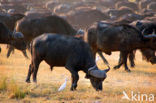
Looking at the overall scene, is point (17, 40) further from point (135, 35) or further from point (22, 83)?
point (135, 35)

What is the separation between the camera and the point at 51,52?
9.28 meters

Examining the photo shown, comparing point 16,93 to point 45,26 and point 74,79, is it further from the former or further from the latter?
point 45,26

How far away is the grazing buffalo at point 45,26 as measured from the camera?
1544cm

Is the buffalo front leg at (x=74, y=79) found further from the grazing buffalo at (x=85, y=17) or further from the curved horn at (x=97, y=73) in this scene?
the grazing buffalo at (x=85, y=17)

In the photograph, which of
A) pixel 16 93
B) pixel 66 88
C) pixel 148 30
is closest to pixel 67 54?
pixel 66 88

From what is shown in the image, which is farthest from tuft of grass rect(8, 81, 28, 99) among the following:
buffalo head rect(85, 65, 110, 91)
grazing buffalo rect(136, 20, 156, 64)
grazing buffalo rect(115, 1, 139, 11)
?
grazing buffalo rect(115, 1, 139, 11)

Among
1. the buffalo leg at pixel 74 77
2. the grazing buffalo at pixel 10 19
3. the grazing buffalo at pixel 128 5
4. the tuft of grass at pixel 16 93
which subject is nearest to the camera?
the tuft of grass at pixel 16 93

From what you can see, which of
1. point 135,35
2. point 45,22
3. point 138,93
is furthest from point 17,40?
point 138,93

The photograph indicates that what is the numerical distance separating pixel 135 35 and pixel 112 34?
86 centimetres

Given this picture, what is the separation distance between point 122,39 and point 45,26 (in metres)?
4.07

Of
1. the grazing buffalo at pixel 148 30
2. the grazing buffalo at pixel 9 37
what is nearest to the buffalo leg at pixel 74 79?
the grazing buffalo at pixel 9 37

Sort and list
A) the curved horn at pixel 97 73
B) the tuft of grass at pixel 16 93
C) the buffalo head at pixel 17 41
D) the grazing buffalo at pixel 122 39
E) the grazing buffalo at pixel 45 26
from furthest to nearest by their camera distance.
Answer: the grazing buffalo at pixel 45 26
the grazing buffalo at pixel 122 39
the buffalo head at pixel 17 41
the curved horn at pixel 97 73
the tuft of grass at pixel 16 93

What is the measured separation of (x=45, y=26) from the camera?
15617 mm

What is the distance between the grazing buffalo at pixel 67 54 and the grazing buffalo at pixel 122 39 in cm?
408
